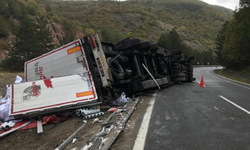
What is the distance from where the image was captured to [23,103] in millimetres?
4660

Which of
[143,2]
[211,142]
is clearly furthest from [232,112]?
[143,2]

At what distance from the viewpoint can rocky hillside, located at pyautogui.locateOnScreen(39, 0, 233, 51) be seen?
306ft

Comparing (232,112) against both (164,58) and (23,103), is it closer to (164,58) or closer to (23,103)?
(23,103)

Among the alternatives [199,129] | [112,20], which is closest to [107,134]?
[199,129]

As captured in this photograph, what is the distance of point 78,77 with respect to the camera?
5.25 metres

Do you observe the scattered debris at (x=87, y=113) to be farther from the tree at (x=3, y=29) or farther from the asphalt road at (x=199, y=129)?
the tree at (x=3, y=29)

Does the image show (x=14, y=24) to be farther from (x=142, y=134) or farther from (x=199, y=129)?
(x=199, y=129)

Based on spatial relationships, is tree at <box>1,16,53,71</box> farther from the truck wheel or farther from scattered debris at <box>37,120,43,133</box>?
scattered debris at <box>37,120,43,133</box>

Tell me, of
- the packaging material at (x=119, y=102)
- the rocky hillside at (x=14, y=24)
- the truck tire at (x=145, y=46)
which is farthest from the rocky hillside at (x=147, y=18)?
the packaging material at (x=119, y=102)

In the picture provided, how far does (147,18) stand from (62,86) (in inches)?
4725

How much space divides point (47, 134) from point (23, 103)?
140 cm

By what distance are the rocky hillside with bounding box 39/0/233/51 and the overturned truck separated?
2667 inches

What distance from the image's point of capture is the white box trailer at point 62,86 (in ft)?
15.2

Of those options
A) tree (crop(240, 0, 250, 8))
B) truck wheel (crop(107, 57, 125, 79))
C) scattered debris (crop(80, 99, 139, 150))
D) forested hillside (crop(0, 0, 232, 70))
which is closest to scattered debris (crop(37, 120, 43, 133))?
scattered debris (crop(80, 99, 139, 150))
